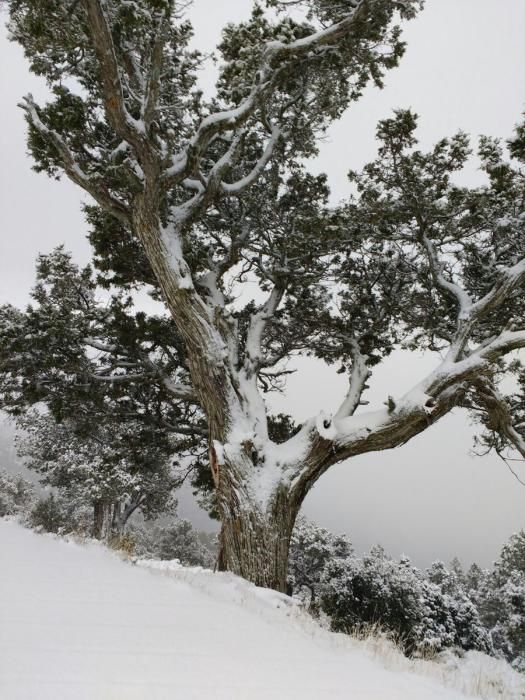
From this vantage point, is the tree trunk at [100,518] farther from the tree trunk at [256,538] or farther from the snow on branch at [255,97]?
the snow on branch at [255,97]

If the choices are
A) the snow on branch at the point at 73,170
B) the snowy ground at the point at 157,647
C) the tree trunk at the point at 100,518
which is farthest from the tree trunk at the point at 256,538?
the tree trunk at the point at 100,518

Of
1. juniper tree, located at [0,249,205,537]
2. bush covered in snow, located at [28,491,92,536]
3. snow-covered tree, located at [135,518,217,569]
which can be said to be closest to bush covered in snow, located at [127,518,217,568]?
snow-covered tree, located at [135,518,217,569]

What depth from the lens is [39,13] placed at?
238 inches

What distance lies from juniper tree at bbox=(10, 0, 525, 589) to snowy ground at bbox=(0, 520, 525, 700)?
2489 millimetres

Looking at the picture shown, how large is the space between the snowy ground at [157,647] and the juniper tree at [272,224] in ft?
8.17

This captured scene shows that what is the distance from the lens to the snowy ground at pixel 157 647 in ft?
5.26

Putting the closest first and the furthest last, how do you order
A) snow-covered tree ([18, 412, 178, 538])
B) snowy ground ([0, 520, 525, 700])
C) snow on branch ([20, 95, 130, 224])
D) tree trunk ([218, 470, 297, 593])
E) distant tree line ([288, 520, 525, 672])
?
snowy ground ([0, 520, 525, 700]) → tree trunk ([218, 470, 297, 593]) → snow on branch ([20, 95, 130, 224]) → distant tree line ([288, 520, 525, 672]) → snow-covered tree ([18, 412, 178, 538])

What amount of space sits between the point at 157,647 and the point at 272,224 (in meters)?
7.98

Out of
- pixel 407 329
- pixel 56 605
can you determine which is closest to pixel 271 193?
pixel 407 329

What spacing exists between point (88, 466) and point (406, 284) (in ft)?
58.4

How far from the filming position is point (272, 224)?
8859mm

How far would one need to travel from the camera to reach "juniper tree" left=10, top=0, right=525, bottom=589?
20.1 feet

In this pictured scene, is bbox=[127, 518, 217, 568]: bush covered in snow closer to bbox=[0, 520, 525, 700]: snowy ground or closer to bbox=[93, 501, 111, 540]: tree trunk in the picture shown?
bbox=[93, 501, 111, 540]: tree trunk

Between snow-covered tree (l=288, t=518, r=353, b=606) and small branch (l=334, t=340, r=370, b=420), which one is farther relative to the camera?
snow-covered tree (l=288, t=518, r=353, b=606)
